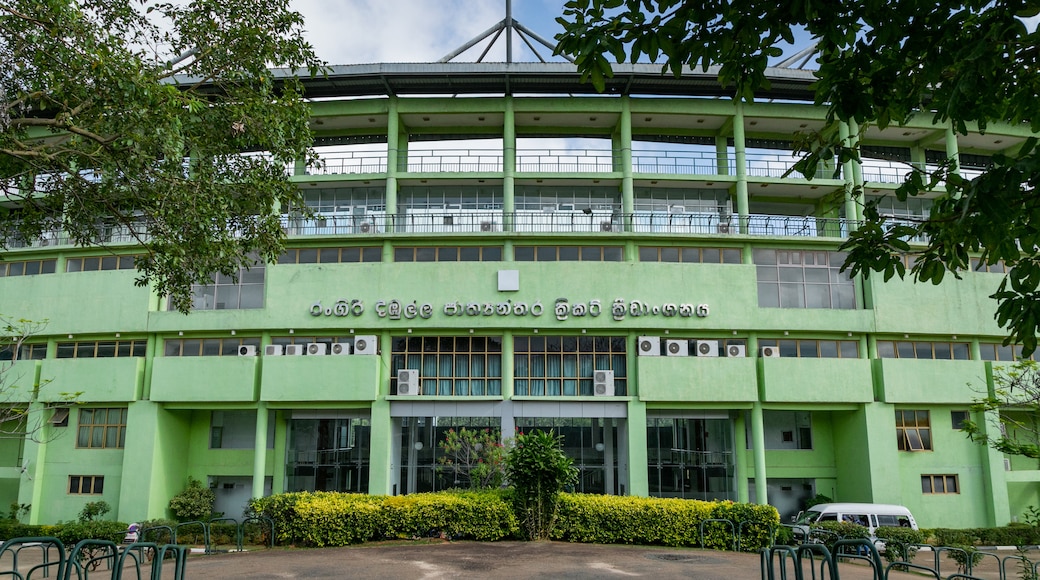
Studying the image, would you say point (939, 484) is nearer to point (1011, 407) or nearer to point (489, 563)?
point (1011, 407)

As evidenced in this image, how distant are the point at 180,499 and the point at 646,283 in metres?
18.3

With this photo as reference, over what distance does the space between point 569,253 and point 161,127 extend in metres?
19.5

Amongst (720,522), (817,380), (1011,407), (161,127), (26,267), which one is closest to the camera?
(161,127)

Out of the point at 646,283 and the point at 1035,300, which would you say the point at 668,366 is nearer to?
the point at 646,283

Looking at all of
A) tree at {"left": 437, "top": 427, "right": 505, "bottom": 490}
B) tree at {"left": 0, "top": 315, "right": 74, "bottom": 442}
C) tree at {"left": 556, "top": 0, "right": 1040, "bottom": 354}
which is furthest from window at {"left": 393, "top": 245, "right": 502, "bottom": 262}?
tree at {"left": 556, "top": 0, "right": 1040, "bottom": 354}

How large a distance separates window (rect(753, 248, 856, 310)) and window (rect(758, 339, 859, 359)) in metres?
1.31

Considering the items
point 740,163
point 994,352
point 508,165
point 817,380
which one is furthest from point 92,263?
point 994,352

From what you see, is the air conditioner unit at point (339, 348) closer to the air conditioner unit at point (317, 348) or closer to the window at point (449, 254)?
the air conditioner unit at point (317, 348)

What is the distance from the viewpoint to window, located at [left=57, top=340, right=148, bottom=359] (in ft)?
98.2

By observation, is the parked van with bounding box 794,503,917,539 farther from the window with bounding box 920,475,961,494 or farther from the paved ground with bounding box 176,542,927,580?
the paved ground with bounding box 176,542,927,580

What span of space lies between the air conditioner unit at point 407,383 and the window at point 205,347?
5497 mm

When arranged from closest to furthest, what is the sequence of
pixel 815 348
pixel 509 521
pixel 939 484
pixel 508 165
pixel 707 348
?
1. pixel 509 521
2. pixel 707 348
3. pixel 939 484
4. pixel 815 348
5. pixel 508 165

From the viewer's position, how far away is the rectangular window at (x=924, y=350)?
2964cm

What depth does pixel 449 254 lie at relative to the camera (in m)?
29.7
